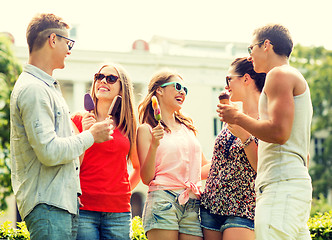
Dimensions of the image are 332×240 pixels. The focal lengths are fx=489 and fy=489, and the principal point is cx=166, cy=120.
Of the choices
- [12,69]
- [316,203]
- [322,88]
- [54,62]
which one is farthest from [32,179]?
[322,88]

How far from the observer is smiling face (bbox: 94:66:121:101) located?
14.2 ft

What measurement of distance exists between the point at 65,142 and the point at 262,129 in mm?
1294

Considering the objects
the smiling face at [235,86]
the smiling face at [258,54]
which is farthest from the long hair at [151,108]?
the smiling face at [258,54]

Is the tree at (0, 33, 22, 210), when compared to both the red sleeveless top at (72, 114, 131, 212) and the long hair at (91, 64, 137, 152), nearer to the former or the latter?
the long hair at (91, 64, 137, 152)

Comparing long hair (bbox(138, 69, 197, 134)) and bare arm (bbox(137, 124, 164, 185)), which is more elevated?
long hair (bbox(138, 69, 197, 134))

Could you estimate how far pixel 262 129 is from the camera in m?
3.20

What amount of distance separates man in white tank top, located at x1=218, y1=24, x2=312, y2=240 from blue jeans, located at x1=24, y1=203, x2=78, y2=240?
1277 mm

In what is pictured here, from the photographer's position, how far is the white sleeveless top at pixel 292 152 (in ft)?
10.7

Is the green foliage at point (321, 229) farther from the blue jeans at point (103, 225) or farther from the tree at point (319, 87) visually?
the tree at point (319, 87)

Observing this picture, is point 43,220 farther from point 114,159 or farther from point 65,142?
point 114,159

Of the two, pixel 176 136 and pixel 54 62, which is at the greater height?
pixel 54 62

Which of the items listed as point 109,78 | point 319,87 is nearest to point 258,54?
point 109,78

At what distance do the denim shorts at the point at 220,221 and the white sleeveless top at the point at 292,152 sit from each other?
694 mm

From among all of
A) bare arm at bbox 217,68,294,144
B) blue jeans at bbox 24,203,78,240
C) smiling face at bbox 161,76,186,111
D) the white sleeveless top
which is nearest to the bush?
smiling face at bbox 161,76,186,111
